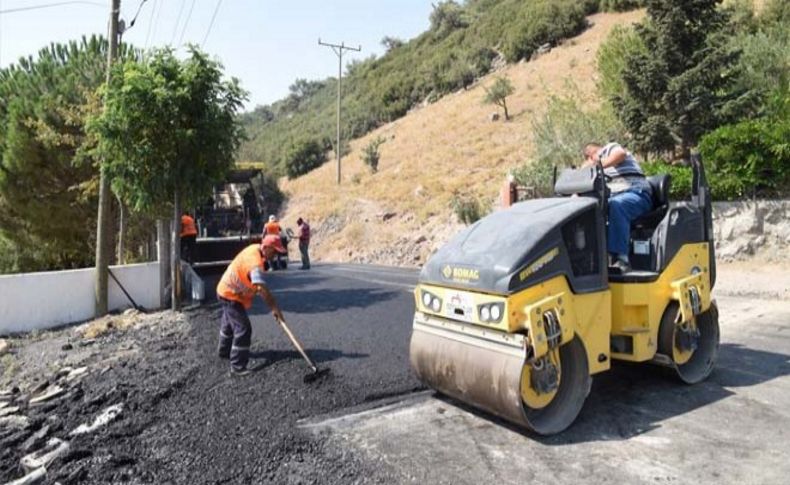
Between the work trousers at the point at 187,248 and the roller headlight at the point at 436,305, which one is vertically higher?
the work trousers at the point at 187,248

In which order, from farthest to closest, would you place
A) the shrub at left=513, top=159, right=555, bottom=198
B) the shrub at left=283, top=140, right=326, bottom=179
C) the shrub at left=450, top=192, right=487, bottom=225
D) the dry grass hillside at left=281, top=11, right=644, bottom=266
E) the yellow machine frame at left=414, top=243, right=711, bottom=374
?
the shrub at left=283, top=140, right=326, bottom=179 → the dry grass hillside at left=281, top=11, right=644, bottom=266 → the shrub at left=450, top=192, right=487, bottom=225 → the shrub at left=513, top=159, right=555, bottom=198 → the yellow machine frame at left=414, top=243, right=711, bottom=374

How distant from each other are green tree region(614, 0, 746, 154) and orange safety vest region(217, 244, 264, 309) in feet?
34.4

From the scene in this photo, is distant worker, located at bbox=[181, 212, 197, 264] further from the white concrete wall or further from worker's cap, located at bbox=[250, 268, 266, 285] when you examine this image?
worker's cap, located at bbox=[250, 268, 266, 285]

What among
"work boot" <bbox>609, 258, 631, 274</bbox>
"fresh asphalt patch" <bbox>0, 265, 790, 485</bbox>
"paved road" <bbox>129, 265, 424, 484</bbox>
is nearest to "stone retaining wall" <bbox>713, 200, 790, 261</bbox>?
"fresh asphalt patch" <bbox>0, 265, 790, 485</bbox>

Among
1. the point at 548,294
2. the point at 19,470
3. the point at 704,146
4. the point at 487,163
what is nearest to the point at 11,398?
the point at 19,470

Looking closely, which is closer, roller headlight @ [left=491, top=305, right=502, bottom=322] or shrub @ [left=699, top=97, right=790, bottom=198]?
roller headlight @ [left=491, top=305, right=502, bottom=322]

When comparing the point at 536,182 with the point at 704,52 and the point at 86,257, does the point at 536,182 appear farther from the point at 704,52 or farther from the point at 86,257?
the point at 86,257

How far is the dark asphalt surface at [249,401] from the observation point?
4.27 meters

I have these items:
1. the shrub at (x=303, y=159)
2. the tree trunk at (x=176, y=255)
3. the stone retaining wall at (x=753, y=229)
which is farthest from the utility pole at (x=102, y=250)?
the shrub at (x=303, y=159)

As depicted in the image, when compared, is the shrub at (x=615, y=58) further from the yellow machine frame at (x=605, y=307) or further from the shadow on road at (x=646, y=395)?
the yellow machine frame at (x=605, y=307)

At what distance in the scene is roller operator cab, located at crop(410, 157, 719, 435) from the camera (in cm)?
425

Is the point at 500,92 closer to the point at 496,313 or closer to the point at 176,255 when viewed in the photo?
the point at 176,255

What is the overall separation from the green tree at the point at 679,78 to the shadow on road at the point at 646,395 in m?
7.96

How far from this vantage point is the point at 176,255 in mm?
10523
